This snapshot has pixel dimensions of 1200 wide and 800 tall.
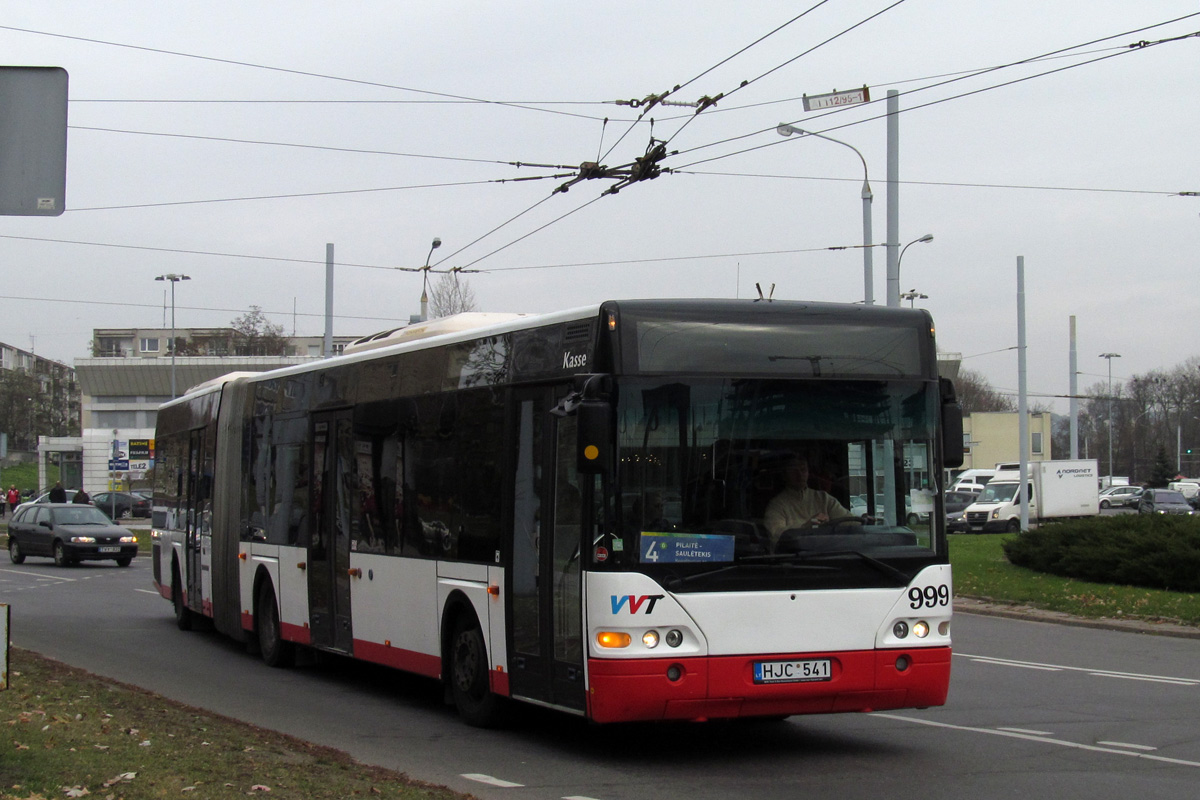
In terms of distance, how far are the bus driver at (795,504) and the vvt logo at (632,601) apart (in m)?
0.85

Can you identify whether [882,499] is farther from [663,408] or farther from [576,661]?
[576,661]

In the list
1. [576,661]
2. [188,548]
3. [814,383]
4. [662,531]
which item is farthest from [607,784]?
[188,548]

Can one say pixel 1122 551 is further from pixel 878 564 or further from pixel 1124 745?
pixel 878 564

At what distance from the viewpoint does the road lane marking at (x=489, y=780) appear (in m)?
8.16

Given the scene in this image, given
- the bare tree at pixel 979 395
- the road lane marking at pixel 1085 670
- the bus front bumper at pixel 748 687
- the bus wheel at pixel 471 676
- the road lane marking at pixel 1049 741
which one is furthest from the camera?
the bare tree at pixel 979 395

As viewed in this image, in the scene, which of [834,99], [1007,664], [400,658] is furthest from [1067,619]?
[400,658]

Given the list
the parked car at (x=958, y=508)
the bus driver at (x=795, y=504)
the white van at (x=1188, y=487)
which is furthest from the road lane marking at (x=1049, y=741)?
the white van at (x=1188, y=487)

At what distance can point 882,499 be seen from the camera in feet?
29.4

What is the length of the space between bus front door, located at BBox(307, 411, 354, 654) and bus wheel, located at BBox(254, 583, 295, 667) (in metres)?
1.27

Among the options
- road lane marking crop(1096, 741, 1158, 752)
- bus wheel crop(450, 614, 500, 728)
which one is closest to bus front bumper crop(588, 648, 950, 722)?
road lane marking crop(1096, 741, 1158, 752)

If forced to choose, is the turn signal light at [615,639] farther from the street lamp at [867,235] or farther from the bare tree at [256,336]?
the bare tree at [256,336]

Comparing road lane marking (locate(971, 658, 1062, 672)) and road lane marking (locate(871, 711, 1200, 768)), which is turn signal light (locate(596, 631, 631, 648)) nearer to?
road lane marking (locate(871, 711, 1200, 768))

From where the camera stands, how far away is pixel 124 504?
5981 centimetres

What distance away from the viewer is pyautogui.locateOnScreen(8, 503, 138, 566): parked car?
34.2m
